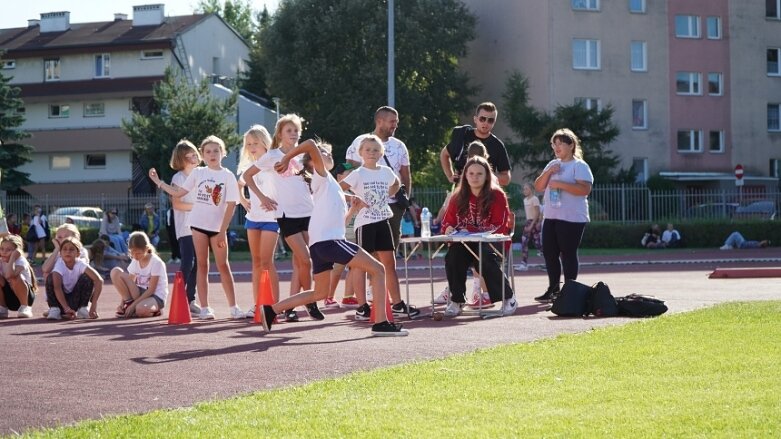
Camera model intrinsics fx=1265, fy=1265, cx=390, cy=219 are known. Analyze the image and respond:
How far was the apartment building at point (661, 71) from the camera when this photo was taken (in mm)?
61656

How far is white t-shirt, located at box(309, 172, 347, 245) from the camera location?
450 inches

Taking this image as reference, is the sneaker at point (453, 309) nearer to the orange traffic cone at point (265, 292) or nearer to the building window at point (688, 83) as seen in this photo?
the orange traffic cone at point (265, 292)

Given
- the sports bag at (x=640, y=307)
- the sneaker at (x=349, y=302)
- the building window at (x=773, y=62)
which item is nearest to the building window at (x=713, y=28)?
the building window at (x=773, y=62)

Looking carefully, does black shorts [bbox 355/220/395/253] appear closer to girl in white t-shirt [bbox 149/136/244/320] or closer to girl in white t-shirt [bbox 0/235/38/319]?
girl in white t-shirt [bbox 149/136/244/320]

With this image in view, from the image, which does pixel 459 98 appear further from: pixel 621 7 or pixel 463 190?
pixel 463 190

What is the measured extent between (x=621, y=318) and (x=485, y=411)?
20.6 feet

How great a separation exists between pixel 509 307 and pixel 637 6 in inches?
→ 2031

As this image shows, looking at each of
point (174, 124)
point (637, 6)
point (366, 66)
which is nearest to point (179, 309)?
point (174, 124)

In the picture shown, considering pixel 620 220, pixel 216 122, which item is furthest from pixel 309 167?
pixel 216 122

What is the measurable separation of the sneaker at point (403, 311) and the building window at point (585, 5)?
1951 inches

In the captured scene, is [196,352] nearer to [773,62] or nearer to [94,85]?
[773,62]

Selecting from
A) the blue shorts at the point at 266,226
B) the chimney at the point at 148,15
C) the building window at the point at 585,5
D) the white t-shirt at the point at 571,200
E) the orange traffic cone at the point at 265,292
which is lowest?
the orange traffic cone at the point at 265,292

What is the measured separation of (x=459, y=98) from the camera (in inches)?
2539

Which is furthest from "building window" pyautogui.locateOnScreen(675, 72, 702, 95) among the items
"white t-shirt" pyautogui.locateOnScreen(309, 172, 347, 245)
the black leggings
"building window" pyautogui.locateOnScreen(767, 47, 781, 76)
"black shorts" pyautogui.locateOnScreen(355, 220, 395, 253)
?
"white t-shirt" pyautogui.locateOnScreen(309, 172, 347, 245)
